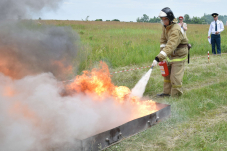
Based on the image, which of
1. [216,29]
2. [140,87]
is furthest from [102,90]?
[216,29]

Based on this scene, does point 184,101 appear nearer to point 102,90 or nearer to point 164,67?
point 164,67

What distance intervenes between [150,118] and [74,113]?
1431 millimetres

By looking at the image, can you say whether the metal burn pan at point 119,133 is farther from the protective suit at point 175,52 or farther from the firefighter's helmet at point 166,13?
the firefighter's helmet at point 166,13

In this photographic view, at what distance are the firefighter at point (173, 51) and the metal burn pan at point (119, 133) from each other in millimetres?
1280

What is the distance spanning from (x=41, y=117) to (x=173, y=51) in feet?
12.0

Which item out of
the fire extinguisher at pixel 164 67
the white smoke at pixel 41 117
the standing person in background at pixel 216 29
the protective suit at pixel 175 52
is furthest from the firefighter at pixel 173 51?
the standing person in background at pixel 216 29

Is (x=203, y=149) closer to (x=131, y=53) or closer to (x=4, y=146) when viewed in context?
(x=4, y=146)

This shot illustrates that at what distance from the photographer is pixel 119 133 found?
11.8ft

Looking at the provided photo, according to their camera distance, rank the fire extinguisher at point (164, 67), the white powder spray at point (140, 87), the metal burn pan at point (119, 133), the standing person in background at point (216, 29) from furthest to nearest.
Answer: the standing person in background at point (216, 29) → the fire extinguisher at point (164, 67) → the white powder spray at point (140, 87) → the metal burn pan at point (119, 133)

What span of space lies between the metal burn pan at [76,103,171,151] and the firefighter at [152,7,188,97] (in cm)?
128

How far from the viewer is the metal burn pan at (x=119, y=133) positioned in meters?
3.12

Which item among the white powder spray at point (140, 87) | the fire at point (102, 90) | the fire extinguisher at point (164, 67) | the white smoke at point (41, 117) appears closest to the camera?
the white smoke at point (41, 117)

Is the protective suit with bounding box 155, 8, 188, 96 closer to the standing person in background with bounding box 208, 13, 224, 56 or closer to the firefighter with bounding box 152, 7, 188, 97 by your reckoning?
the firefighter with bounding box 152, 7, 188, 97

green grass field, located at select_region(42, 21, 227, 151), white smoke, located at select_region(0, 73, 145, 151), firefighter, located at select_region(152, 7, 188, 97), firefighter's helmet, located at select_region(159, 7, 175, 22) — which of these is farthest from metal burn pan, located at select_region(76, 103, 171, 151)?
firefighter's helmet, located at select_region(159, 7, 175, 22)
